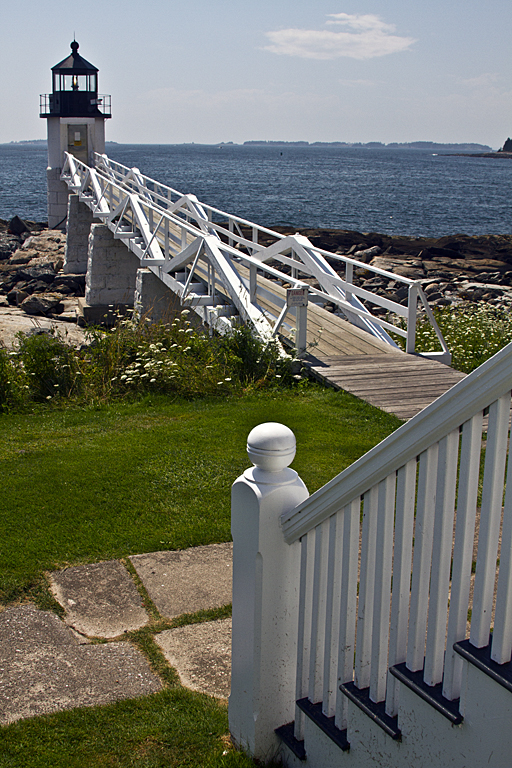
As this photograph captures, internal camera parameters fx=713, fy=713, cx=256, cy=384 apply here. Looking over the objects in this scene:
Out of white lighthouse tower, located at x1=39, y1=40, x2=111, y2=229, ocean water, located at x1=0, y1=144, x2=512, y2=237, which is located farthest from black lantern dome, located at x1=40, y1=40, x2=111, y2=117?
ocean water, located at x1=0, y1=144, x2=512, y2=237

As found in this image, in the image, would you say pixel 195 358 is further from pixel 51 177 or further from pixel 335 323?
pixel 51 177

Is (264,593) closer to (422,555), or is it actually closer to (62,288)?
(422,555)

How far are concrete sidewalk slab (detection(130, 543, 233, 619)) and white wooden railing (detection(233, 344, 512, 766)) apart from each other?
123 cm

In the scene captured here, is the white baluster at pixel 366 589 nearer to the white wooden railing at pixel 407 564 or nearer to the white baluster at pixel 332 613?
the white wooden railing at pixel 407 564

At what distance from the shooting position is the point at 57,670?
3205 mm

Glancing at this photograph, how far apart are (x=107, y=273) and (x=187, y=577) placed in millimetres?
18215

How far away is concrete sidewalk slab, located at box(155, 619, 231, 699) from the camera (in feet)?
10.4

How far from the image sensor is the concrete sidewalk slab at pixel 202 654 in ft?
10.4

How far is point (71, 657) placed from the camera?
3.30m

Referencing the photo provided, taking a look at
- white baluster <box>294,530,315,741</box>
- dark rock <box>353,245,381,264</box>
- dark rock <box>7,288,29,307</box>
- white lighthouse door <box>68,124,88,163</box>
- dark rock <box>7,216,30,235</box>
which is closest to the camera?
white baluster <box>294,530,315,741</box>

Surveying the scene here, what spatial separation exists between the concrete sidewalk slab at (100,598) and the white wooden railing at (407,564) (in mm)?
1235

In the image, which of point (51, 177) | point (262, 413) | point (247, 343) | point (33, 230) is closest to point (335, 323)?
point (247, 343)

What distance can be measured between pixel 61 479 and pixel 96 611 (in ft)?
6.20

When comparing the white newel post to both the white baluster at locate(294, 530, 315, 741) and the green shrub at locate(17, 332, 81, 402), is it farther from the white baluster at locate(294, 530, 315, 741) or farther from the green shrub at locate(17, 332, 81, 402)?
the green shrub at locate(17, 332, 81, 402)
